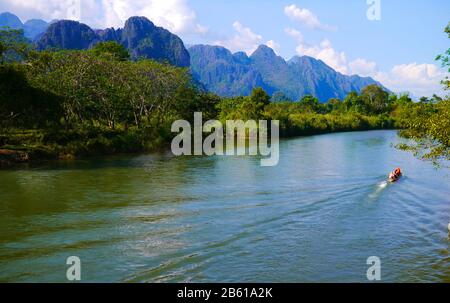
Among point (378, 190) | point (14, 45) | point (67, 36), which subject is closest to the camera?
point (378, 190)

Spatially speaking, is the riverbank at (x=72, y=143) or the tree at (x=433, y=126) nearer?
the tree at (x=433, y=126)

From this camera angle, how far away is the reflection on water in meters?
15.3

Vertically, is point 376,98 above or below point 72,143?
above

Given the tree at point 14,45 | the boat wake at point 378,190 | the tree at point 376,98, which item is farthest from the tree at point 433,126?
the tree at point 376,98

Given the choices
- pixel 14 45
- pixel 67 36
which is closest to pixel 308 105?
pixel 14 45

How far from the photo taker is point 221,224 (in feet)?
66.6

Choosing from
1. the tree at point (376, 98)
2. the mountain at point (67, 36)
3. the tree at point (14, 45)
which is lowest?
the tree at point (14, 45)

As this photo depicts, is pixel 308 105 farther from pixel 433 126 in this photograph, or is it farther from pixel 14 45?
pixel 433 126

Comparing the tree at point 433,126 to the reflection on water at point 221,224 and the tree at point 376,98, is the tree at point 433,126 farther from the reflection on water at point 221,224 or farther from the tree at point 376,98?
the tree at point 376,98

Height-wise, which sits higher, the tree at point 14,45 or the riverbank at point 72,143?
the tree at point 14,45

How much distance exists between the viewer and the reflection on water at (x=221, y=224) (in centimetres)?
1526

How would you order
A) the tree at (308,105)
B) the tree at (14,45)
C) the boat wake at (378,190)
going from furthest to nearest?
the tree at (308,105) < the tree at (14,45) < the boat wake at (378,190)

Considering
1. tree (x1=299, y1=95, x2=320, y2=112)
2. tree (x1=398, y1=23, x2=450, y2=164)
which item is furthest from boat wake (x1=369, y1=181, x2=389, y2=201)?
tree (x1=299, y1=95, x2=320, y2=112)
